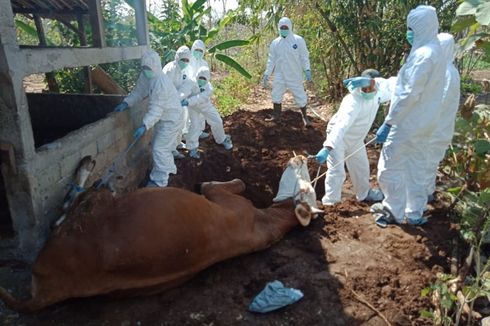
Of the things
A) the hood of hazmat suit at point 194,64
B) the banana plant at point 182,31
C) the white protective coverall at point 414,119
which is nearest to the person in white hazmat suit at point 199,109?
the hood of hazmat suit at point 194,64

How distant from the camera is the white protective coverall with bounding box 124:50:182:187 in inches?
186

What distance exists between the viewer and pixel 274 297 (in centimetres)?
285

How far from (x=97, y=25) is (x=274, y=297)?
3.87 meters

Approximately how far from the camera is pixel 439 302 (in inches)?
111

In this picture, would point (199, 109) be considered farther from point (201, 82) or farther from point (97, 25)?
point (97, 25)

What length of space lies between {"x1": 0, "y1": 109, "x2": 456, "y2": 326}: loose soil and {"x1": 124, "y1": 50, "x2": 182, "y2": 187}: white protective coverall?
2029 mm

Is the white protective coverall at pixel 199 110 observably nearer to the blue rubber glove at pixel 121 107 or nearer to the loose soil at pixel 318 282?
the blue rubber glove at pixel 121 107

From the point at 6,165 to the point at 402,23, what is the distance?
6.95 metres

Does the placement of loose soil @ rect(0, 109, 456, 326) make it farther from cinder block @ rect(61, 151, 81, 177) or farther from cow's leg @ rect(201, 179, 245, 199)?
cinder block @ rect(61, 151, 81, 177)

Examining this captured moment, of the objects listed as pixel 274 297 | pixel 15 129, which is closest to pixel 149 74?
pixel 15 129

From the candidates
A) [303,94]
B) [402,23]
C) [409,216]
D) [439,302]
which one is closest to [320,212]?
[409,216]

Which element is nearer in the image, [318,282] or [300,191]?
[318,282]

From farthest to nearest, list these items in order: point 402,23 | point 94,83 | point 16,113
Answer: point 402,23 < point 94,83 < point 16,113

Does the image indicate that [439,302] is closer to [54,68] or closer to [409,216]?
[409,216]
